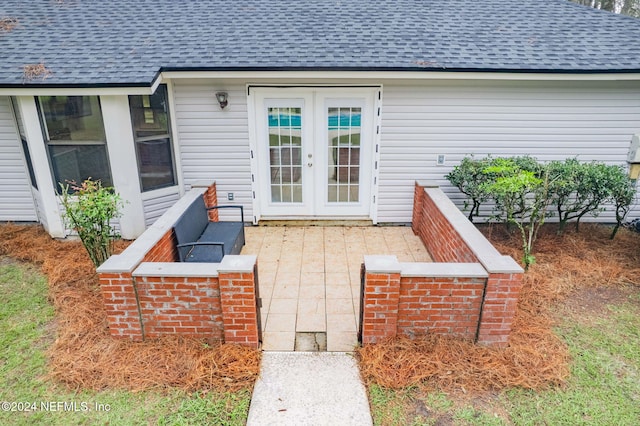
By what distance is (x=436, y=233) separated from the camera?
18.5 feet

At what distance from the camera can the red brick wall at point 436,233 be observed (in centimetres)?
461

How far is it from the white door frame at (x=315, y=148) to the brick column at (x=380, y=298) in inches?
127

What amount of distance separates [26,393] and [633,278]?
672 cm

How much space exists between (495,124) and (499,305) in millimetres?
3795

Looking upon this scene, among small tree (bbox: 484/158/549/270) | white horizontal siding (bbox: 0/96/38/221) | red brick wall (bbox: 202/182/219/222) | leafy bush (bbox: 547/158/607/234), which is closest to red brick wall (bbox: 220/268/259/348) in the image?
red brick wall (bbox: 202/182/219/222)

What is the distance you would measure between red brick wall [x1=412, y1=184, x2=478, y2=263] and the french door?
0.86 metres

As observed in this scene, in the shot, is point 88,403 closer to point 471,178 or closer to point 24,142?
point 24,142

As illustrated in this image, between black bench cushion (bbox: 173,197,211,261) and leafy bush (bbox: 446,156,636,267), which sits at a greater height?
leafy bush (bbox: 446,156,636,267)

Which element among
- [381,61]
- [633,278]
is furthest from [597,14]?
[633,278]

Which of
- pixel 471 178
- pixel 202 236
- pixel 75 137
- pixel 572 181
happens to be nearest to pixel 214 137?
pixel 202 236

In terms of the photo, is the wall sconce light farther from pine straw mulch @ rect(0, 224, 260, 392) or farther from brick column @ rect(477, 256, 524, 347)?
brick column @ rect(477, 256, 524, 347)

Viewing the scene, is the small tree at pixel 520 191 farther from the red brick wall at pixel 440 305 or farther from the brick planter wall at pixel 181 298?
the brick planter wall at pixel 181 298

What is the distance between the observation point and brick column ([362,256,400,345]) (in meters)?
3.61

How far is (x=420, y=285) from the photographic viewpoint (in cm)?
370
